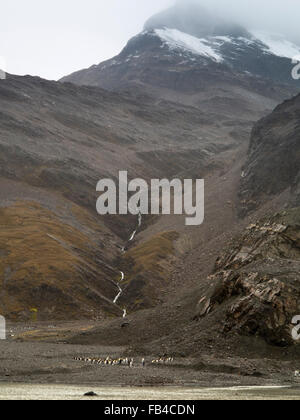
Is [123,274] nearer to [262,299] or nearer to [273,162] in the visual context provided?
[273,162]

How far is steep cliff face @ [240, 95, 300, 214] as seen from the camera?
155m

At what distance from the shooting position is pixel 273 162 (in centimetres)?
16600

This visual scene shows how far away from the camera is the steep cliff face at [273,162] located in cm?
15462

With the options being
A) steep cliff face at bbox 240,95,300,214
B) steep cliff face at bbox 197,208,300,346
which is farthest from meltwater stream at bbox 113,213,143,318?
steep cliff face at bbox 197,208,300,346

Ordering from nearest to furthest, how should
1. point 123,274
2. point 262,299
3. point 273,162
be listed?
point 262,299
point 123,274
point 273,162

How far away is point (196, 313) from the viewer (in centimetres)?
7181

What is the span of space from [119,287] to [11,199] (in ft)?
185

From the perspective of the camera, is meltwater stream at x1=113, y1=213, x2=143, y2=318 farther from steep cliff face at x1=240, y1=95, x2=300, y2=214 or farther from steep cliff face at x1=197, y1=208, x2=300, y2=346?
steep cliff face at x1=197, y1=208, x2=300, y2=346

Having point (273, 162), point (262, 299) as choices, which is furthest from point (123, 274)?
point (262, 299)

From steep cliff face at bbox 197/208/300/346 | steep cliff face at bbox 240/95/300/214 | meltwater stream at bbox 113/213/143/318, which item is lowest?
steep cliff face at bbox 197/208/300/346

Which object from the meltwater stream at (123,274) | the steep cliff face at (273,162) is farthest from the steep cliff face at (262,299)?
the steep cliff face at (273,162)
